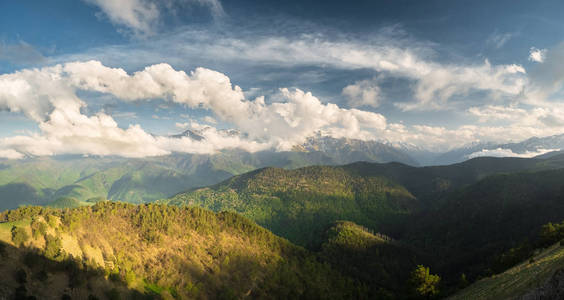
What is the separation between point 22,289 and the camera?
60.5 metres

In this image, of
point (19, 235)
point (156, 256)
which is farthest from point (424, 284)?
point (19, 235)

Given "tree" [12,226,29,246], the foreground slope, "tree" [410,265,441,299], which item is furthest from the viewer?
"tree" [410,265,441,299]

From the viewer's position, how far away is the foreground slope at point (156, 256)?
251 feet

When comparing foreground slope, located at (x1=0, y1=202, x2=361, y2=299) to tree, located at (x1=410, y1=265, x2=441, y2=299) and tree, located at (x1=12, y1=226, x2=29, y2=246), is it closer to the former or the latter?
tree, located at (x1=12, y1=226, x2=29, y2=246)

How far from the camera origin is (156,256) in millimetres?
122000

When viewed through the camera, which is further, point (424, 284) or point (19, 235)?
point (424, 284)

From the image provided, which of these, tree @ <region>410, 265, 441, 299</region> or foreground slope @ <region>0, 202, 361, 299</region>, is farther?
tree @ <region>410, 265, 441, 299</region>

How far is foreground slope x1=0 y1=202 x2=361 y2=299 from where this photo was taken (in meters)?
76.4

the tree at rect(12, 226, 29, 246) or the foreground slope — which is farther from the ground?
the tree at rect(12, 226, 29, 246)

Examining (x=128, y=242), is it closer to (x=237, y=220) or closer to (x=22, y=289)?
(x=22, y=289)

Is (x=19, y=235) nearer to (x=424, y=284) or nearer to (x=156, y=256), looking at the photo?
(x=156, y=256)

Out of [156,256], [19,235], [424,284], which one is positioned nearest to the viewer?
[19,235]

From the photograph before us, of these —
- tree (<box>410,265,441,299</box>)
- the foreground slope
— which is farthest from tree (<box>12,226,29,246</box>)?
tree (<box>410,265,441,299</box>)

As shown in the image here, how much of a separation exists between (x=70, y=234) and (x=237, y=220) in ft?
362
